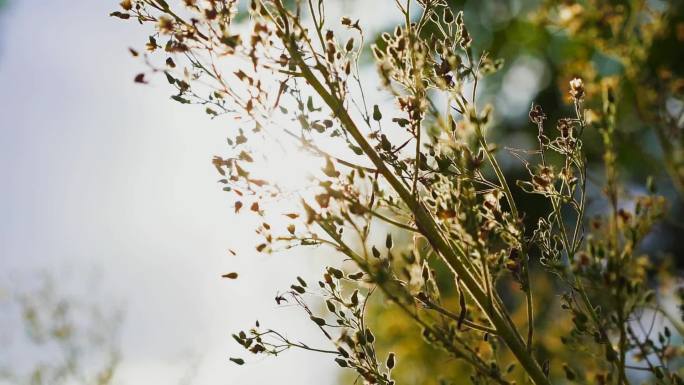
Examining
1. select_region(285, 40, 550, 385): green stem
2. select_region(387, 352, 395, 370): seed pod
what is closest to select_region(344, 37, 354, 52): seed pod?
select_region(285, 40, 550, 385): green stem

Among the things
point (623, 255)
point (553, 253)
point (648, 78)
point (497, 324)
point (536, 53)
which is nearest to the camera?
point (623, 255)

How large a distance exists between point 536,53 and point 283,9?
12.6 metres

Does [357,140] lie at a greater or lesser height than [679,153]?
lesser

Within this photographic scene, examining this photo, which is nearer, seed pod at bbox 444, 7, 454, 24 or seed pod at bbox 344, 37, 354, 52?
seed pod at bbox 344, 37, 354, 52

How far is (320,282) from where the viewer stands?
6.95 ft

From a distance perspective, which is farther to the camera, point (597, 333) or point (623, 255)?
point (597, 333)

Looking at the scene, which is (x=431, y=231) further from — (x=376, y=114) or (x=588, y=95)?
(x=588, y=95)

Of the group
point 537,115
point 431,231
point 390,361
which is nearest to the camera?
point 431,231

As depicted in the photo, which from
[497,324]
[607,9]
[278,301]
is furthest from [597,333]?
[607,9]

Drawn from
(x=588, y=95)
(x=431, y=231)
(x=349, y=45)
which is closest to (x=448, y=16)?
(x=349, y=45)

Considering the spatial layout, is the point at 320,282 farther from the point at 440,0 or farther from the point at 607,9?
the point at 607,9

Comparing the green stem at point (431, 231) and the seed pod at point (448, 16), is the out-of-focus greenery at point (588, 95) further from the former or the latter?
the seed pod at point (448, 16)

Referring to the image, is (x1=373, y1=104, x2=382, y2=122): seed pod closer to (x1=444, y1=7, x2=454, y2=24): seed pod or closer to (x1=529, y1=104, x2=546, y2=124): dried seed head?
(x1=444, y1=7, x2=454, y2=24): seed pod

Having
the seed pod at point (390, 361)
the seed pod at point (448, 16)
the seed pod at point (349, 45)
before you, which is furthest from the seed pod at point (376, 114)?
the seed pod at point (390, 361)
